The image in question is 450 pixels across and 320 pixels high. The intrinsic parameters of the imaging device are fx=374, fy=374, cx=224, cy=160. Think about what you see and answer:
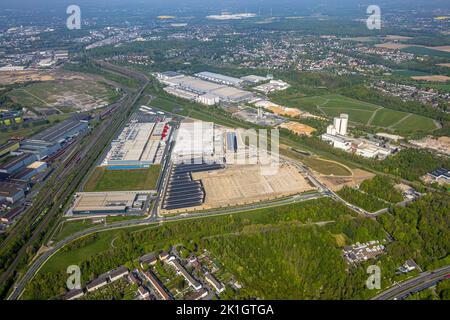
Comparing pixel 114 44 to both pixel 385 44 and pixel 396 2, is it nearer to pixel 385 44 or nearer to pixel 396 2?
pixel 385 44

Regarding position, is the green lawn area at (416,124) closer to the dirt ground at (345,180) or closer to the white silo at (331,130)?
the white silo at (331,130)

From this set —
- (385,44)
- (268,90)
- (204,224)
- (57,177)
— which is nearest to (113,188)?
(57,177)

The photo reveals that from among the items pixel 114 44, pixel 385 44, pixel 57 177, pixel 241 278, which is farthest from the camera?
pixel 114 44

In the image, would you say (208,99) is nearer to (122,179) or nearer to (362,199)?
(122,179)

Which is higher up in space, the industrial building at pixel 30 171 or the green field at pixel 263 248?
the industrial building at pixel 30 171

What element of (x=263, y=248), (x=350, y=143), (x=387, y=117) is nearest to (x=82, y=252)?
(x=263, y=248)

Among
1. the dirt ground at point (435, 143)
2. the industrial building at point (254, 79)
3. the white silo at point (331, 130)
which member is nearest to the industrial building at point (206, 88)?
the industrial building at point (254, 79)
